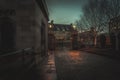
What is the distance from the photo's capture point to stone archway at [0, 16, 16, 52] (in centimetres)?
1017

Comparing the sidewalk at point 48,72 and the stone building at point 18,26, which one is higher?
the stone building at point 18,26

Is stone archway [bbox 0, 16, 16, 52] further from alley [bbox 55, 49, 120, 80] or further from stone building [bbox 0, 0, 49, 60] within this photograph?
alley [bbox 55, 49, 120, 80]

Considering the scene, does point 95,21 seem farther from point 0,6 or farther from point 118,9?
point 0,6

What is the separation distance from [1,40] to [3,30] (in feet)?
1.83

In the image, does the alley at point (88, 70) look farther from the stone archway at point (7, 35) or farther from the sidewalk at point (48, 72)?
the stone archway at point (7, 35)

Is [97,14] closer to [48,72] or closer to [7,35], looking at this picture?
[7,35]

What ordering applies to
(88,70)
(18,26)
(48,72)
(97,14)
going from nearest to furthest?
(48,72), (18,26), (88,70), (97,14)

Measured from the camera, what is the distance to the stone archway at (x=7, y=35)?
1017cm

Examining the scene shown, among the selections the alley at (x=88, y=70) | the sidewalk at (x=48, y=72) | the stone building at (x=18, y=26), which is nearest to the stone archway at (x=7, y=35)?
the stone building at (x=18, y=26)

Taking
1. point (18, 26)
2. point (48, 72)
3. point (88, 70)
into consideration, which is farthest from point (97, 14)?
point (48, 72)

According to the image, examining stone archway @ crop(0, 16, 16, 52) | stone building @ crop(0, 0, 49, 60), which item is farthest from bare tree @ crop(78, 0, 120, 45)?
stone archway @ crop(0, 16, 16, 52)

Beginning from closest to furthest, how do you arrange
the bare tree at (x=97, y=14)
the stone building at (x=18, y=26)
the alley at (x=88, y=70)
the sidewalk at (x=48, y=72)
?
1. the sidewalk at (x=48, y=72)
2. the alley at (x=88, y=70)
3. the stone building at (x=18, y=26)
4. the bare tree at (x=97, y=14)

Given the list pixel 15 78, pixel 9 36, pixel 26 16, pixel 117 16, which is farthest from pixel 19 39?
pixel 117 16

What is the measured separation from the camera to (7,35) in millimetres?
10297
